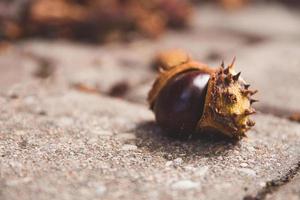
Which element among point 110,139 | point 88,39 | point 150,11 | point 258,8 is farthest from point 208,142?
point 258,8

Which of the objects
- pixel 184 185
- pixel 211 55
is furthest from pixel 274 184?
pixel 211 55

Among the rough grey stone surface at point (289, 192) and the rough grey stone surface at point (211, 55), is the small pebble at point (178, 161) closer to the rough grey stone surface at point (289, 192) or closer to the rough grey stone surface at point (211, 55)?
the rough grey stone surface at point (289, 192)

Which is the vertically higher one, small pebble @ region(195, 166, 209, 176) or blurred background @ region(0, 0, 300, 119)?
blurred background @ region(0, 0, 300, 119)

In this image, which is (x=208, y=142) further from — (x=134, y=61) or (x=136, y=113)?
(x=134, y=61)

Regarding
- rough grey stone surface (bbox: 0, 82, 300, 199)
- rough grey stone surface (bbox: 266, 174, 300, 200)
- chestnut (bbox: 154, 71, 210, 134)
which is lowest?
rough grey stone surface (bbox: 0, 82, 300, 199)

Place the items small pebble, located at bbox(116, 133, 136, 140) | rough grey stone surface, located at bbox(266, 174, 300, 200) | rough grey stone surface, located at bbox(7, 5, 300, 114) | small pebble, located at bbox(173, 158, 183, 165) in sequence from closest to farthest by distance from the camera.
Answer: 1. rough grey stone surface, located at bbox(266, 174, 300, 200)
2. small pebble, located at bbox(173, 158, 183, 165)
3. small pebble, located at bbox(116, 133, 136, 140)
4. rough grey stone surface, located at bbox(7, 5, 300, 114)

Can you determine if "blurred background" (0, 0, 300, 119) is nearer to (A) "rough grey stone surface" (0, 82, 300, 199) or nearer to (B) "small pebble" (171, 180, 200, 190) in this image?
(A) "rough grey stone surface" (0, 82, 300, 199)

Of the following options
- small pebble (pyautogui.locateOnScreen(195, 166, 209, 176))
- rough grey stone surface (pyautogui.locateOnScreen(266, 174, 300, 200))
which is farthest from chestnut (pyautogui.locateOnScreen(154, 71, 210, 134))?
rough grey stone surface (pyautogui.locateOnScreen(266, 174, 300, 200))
